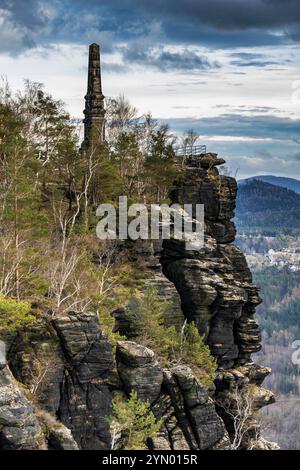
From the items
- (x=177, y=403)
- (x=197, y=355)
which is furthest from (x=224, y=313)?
(x=177, y=403)

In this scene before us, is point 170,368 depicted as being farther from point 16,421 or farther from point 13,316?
point 16,421

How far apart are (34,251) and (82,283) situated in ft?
13.7

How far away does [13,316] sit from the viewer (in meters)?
45.1

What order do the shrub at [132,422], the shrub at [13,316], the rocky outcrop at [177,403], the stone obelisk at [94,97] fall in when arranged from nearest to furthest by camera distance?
the shrub at [13,316]
the shrub at [132,422]
the rocky outcrop at [177,403]
the stone obelisk at [94,97]

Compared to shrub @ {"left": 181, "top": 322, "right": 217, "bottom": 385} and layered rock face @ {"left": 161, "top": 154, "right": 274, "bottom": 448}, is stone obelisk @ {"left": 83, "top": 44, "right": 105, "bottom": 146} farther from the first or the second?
shrub @ {"left": 181, "top": 322, "right": 217, "bottom": 385}

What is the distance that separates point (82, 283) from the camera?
57.6m

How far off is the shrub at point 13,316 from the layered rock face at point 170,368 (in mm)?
669

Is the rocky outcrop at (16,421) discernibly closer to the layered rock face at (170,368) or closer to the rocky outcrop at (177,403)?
the layered rock face at (170,368)

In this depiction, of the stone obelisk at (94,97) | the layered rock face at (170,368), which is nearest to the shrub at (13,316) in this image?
the layered rock face at (170,368)

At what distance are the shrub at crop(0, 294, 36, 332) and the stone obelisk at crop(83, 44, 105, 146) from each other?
39.6 meters

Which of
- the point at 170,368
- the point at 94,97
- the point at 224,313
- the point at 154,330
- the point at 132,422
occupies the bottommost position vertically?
the point at 132,422

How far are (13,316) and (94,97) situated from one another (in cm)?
4267

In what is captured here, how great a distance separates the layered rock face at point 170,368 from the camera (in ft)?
147

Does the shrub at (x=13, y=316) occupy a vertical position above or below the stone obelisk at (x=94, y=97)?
below
